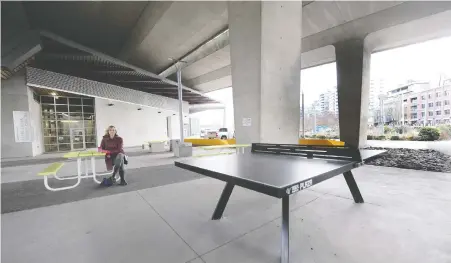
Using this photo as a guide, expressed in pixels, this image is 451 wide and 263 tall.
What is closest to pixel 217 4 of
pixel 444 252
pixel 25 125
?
pixel 444 252

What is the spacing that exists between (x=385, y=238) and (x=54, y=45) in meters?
11.8

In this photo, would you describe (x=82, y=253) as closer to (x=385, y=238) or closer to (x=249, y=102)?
(x=385, y=238)

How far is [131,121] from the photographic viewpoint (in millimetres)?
15008

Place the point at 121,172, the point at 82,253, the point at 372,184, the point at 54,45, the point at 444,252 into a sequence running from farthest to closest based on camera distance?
the point at 54,45 < the point at 121,172 < the point at 372,184 < the point at 82,253 < the point at 444,252

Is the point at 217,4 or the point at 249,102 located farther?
the point at 217,4

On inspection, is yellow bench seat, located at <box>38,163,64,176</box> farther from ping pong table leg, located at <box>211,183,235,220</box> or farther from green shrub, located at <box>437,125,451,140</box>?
green shrub, located at <box>437,125,451,140</box>

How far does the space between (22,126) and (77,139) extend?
3.43 m

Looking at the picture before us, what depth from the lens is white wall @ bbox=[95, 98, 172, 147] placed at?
13.6m

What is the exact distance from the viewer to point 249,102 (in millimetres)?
4820

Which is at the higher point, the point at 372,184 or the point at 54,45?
the point at 54,45

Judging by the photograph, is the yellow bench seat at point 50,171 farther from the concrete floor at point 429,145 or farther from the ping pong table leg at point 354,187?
the concrete floor at point 429,145

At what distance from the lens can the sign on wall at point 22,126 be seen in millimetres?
9466

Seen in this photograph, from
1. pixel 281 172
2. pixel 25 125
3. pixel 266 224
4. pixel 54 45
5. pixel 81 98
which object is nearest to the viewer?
pixel 281 172

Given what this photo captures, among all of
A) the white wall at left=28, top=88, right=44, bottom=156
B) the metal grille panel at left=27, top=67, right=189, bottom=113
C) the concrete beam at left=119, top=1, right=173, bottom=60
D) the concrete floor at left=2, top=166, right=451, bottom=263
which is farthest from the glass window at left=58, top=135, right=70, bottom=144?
the concrete floor at left=2, top=166, right=451, bottom=263
